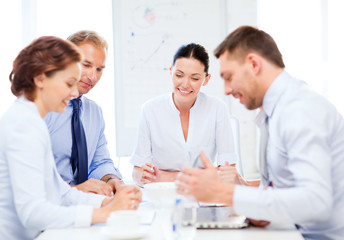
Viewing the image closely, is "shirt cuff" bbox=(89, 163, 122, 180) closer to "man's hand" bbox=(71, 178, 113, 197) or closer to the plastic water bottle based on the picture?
"man's hand" bbox=(71, 178, 113, 197)

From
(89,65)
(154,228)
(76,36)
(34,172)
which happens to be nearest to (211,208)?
(154,228)

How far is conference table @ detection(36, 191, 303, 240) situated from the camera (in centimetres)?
117

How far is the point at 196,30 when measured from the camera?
13.3 ft

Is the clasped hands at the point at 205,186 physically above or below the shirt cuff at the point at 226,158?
above

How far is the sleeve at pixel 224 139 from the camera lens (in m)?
2.49

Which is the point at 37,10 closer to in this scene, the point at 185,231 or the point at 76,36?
the point at 76,36

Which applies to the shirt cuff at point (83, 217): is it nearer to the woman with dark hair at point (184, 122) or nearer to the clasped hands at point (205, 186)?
the clasped hands at point (205, 186)

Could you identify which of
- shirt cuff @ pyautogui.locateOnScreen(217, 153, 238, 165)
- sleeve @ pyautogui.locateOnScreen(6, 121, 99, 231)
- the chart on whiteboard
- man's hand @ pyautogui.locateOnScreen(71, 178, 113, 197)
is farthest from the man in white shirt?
the chart on whiteboard

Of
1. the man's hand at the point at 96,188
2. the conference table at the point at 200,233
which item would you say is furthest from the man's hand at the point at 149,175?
the conference table at the point at 200,233

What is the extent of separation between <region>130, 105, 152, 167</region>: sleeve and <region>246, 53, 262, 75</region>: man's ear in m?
1.23

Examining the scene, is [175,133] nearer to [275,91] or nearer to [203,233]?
[275,91]

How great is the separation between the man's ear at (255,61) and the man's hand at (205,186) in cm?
49

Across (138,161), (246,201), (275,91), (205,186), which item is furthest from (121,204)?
(138,161)

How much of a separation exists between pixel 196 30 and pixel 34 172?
10.1 feet
